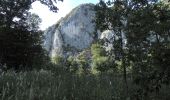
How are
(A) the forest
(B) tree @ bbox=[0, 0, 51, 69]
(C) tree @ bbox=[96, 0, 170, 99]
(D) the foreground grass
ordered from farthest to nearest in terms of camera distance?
(B) tree @ bbox=[0, 0, 51, 69], (C) tree @ bbox=[96, 0, 170, 99], (D) the foreground grass, (A) the forest

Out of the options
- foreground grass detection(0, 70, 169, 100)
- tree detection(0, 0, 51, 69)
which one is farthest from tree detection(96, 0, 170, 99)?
tree detection(0, 0, 51, 69)

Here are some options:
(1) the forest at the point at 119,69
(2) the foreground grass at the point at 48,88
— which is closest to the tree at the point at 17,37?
(1) the forest at the point at 119,69

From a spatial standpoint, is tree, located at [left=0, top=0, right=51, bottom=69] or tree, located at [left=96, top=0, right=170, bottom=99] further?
tree, located at [left=0, top=0, right=51, bottom=69]

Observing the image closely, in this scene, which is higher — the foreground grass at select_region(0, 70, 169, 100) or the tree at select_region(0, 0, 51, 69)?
the tree at select_region(0, 0, 51, 69)

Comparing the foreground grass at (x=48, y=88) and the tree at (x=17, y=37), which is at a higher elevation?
the tree at (x=17, y=37)

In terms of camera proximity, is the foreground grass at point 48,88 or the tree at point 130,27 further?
the tree at point 130,27

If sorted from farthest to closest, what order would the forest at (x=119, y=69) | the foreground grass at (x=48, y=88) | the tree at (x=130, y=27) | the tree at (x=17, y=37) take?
the tree at (x=17, y=37) → the tree at (x=130, y=27) → the foreground grass at (x=48, y=88) → the forest at (x=119, y=69)

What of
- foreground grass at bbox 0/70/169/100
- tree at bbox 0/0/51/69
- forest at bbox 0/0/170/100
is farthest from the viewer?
tree at bbox 0/0/51/69

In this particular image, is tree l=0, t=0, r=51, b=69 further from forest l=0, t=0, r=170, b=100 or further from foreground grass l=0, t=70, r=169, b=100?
foreground grass l=0, t=70, r=169, b=100

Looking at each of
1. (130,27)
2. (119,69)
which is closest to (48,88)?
(130,27)

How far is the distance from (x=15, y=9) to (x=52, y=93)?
30453mm

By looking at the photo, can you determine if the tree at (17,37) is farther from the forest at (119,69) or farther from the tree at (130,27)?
the tree at (130,27)

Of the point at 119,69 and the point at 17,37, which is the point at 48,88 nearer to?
the point at 119,69

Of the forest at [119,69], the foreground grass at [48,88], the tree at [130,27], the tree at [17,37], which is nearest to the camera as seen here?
the forest at [119,69]
